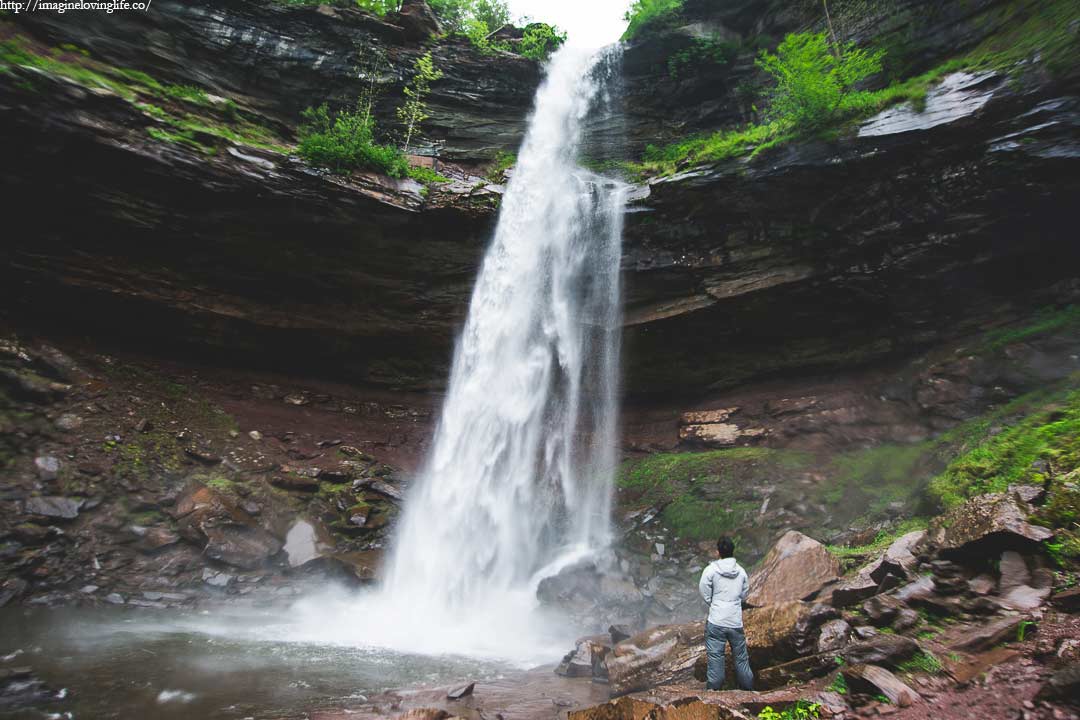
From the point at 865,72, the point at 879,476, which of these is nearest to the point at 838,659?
the point at 879,476

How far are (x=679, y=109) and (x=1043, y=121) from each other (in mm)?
10768

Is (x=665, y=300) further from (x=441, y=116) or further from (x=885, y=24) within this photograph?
(x=441, y=116)

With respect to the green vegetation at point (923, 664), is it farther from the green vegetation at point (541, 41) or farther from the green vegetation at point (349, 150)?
the green vegetation at point (541, 41)

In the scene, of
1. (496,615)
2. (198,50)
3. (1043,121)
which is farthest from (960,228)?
(198,50)

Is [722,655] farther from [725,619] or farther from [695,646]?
[695,646]

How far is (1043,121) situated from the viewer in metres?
8.62

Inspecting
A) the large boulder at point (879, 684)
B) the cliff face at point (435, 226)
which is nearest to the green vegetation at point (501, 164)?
the cliff face at point (435, 226)

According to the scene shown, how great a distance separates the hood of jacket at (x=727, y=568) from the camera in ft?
15.3

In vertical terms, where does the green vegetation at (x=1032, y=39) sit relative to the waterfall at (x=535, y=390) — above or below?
above

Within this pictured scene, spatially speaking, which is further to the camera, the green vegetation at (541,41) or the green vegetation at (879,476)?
the green vegetation at (541,41)

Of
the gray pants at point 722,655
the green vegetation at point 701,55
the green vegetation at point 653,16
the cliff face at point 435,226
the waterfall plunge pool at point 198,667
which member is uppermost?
the green vegetation at point 653,16

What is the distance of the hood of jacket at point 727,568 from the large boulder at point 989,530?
1876mm

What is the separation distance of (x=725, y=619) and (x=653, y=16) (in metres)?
19.7

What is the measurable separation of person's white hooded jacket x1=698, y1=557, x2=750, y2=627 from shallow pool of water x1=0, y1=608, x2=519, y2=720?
3.56m
